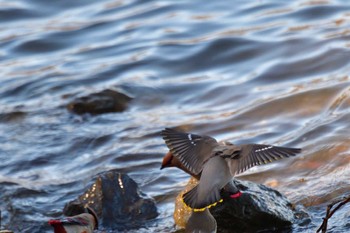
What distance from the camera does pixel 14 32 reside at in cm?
1265

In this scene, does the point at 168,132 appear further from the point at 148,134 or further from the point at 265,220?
the point at 148,134

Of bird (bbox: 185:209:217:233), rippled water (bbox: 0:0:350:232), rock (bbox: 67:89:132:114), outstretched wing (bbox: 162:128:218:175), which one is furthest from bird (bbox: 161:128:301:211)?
rock (bbox: 67:89:132:114)

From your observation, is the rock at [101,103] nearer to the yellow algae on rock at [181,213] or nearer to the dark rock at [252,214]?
the yellow algae on rock at [181,213]

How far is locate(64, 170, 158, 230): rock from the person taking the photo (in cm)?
652

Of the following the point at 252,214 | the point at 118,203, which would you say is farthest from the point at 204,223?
the point at 118,203

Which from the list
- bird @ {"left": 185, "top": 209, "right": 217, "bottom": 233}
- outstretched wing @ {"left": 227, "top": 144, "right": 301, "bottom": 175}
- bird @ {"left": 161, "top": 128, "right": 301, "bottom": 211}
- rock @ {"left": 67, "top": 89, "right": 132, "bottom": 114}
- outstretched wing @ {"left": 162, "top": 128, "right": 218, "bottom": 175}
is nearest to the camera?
bird @ {"left": 161, "top": 128, "right": 301, "bottom": 211}

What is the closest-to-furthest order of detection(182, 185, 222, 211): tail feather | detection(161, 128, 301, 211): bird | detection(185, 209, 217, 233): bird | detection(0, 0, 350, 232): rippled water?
detection(182, 185, 222, 211): tail feather < detection(161, 128, 301, 211): bird < detection(185, 209, 217, 233): bird < detection(0, 0, 350, 232): rippled water

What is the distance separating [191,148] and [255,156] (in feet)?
1.81

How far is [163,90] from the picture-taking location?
9.88 meters

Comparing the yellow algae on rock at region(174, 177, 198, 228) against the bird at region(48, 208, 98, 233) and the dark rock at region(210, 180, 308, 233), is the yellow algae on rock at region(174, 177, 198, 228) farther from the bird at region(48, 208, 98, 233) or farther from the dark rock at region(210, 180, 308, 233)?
the bird at region(48, 208, 98, 233)

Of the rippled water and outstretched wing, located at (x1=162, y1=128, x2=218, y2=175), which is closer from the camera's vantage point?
outstretched wing, located at (x1=162, y1=128, x2=218, y2=175)

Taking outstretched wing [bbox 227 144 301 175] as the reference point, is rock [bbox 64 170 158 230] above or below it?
below

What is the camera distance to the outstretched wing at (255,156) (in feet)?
17.9

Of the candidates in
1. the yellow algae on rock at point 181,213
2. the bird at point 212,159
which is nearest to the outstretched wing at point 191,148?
the bird at point 212,159
